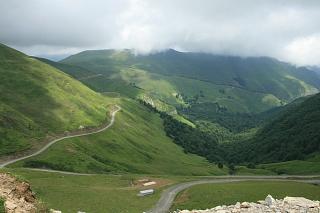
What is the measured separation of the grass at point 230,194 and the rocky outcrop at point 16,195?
61.0m

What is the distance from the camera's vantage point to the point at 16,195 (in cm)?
2989

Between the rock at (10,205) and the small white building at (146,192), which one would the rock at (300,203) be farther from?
the small white building at (146,192)

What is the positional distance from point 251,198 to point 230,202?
25.6 ft

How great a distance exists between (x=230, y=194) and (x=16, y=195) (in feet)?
259

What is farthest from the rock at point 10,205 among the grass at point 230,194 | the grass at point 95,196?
the grass at point 230,194

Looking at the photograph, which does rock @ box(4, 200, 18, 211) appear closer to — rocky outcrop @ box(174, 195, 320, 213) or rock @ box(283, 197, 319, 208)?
rocky outcrop @ box(174, 195, 320, 213)

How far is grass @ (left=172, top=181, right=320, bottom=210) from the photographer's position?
93.9 metres

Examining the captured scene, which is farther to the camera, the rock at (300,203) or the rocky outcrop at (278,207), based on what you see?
the rock at (300,203)

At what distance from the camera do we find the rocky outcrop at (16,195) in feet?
93.3

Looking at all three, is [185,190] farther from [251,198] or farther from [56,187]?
[56,187]

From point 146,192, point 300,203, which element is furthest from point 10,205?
point 146,192

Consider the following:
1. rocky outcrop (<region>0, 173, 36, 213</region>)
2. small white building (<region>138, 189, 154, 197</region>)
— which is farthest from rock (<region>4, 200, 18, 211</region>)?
small white building (<region>138, 189, 154, 197</region>)

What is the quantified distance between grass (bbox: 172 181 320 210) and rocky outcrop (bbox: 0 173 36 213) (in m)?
61.0

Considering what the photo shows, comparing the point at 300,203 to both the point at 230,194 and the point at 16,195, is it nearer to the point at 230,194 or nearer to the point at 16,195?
the point at 16,195
